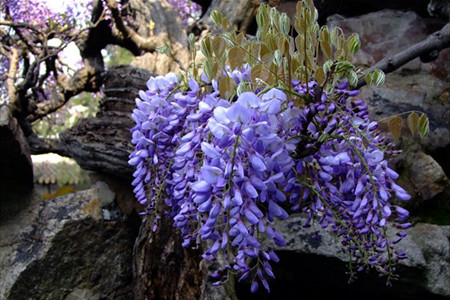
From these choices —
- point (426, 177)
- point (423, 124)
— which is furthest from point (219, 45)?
point (426, 177)

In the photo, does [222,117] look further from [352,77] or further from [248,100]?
[352,77]

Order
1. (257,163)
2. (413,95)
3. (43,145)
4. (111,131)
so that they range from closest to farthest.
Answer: (257,163) < (413,95) < (111,131) < (43,145)

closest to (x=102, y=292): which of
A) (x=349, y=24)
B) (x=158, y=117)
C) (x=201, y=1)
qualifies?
(x=158, y=117)

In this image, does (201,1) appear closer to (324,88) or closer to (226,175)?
(324,88)

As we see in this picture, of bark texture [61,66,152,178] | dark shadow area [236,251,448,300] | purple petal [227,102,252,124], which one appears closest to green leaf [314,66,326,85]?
purple petal [227,102,252,124]

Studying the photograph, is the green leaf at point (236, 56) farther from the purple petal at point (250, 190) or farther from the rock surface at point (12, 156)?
the rock surface at point (12, 156)

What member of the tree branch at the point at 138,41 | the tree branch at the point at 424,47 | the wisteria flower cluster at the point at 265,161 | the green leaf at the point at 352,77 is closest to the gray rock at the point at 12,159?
the wisteria flower cluster at the point at 265,161

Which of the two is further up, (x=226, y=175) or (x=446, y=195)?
(x=446, y=195)
